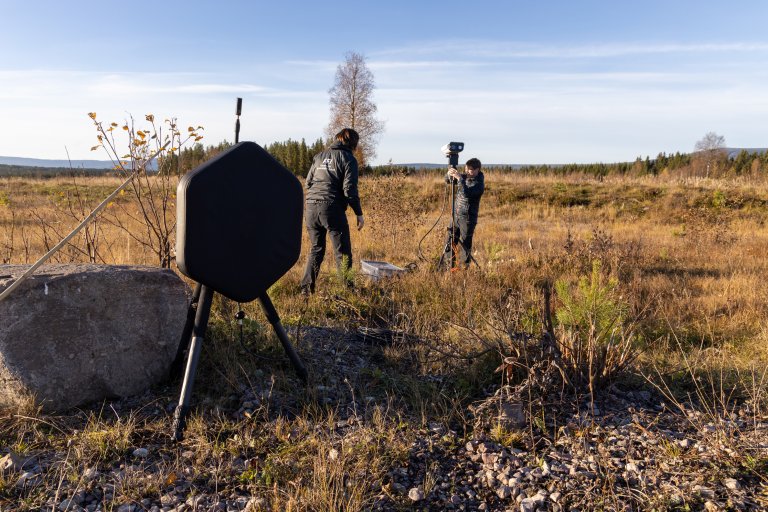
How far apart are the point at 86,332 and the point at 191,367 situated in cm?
77

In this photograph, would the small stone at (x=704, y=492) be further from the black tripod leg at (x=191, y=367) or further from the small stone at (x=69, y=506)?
the small stone at (x=69, y=506)

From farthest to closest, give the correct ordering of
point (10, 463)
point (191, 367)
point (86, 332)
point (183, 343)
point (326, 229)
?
point (326, 229) < point (183, 343) < point (86, 332) < point (191, 367) < point (10, 463)

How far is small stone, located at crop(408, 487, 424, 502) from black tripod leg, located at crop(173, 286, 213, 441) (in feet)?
4.14

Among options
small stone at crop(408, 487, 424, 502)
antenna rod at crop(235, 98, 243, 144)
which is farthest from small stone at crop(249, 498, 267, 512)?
antenna rod at crop(235, 98, 243, 144)

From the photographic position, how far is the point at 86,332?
9.59 ft

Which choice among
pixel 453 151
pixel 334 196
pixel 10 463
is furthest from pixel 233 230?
pixel 453 151

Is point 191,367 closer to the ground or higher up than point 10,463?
higher up

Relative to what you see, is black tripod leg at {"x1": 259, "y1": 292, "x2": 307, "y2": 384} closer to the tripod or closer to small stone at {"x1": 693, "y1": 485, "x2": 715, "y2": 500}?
the tripod

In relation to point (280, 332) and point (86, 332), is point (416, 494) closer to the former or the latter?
point (280, 332)

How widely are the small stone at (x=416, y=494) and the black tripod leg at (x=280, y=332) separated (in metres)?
1.14

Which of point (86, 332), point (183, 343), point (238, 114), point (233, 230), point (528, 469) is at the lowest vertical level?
point (528, 469)

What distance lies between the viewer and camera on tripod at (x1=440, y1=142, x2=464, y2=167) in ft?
22.6

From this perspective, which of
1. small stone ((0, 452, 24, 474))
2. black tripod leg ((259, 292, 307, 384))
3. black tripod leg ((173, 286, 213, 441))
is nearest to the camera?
small stone ((0, 452, 24, 474))

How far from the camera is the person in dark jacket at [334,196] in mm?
5566
